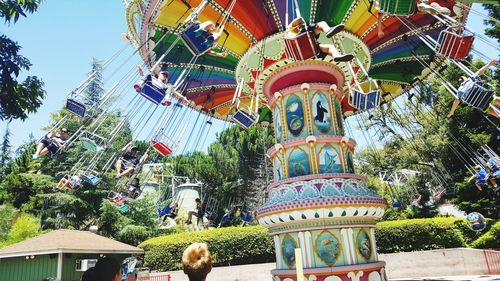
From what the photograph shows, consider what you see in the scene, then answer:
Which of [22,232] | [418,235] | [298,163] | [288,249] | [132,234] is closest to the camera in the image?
[288,249]

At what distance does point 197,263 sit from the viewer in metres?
3.24

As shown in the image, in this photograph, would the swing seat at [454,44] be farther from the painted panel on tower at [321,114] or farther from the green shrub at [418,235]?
the green shrub at [418,235]

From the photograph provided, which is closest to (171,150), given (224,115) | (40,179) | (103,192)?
(224,115)

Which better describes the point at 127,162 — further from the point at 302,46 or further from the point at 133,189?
the point at 302,46

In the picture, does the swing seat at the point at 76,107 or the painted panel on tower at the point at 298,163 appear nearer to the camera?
the painted panel on tower at the point at 298,163

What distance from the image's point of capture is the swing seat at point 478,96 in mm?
8898

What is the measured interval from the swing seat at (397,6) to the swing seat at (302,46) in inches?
59.5

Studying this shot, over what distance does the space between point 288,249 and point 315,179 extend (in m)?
1.70

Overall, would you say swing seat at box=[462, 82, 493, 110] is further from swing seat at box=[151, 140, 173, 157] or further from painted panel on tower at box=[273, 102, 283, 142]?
swing seat at box=[151, 140, 173, 157]

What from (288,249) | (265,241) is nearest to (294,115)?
(288,249)

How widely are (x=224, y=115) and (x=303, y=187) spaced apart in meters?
6.71

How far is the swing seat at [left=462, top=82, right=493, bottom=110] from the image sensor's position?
8.90m

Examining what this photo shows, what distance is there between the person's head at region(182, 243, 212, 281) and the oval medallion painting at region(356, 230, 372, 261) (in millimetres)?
5947

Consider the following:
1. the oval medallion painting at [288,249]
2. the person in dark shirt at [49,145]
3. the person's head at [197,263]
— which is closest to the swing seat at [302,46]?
the oval medallion painting at [288,249]
